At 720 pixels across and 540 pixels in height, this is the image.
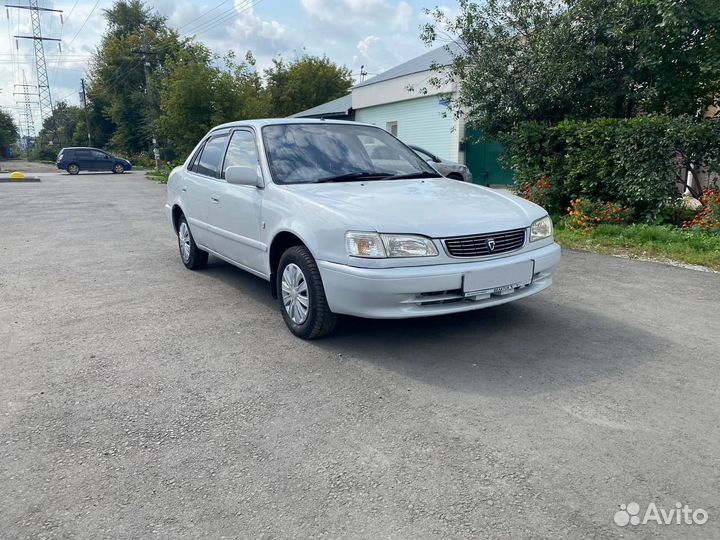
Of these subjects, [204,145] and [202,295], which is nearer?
[202,295]

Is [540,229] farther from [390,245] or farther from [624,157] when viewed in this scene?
[624,157]

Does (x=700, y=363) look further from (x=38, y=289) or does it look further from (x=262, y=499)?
(x=38, y=289)

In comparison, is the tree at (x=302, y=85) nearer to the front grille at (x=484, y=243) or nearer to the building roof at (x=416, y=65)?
the building roof at (x=416, y=65)

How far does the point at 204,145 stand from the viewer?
659 centimetres

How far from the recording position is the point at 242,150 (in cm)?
557

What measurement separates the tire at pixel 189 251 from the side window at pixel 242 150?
1.34 m

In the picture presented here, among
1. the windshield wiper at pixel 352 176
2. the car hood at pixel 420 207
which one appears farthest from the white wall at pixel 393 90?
the car hood at pixel 420 207

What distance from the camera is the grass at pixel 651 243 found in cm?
722

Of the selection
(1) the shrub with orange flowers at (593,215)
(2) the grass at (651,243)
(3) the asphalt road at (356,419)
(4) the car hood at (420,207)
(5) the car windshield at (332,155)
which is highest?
(5) the car windshield at (332,155)

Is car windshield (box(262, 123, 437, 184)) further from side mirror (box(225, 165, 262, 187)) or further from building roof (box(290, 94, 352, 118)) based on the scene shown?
building roof (box(290, 94, 352, 118))

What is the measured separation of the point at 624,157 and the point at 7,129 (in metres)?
76.6

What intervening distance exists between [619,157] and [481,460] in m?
7.27

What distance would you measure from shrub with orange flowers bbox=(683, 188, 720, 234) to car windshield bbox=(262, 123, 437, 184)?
15.1 ft

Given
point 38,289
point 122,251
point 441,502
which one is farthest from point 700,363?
point 122,251
